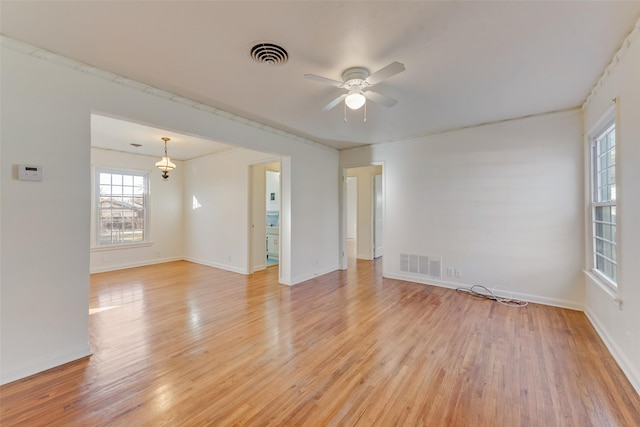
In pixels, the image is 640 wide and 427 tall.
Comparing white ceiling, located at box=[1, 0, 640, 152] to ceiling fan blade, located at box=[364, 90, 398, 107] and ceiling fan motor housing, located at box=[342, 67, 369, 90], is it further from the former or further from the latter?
ceiling fan blade, located at box=[364, 90, 398, 107]

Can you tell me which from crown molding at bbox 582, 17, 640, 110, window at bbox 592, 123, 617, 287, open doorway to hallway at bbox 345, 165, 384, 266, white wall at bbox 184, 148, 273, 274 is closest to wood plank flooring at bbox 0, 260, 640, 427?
window at bbox 592, 123, 617, 287

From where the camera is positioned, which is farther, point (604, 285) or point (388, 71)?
point (604, 285)

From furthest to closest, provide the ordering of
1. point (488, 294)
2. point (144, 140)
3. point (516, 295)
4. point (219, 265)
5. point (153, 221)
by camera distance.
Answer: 1. point (153, 221)
2. point (219, 265)
3. point (144, 140)
4. point (488, 294)
5. point (516, 295)

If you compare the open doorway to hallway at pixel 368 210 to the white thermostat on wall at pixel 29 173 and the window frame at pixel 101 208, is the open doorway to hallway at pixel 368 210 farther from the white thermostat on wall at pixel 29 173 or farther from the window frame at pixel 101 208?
the white thermostat on wall at pixel 29 173

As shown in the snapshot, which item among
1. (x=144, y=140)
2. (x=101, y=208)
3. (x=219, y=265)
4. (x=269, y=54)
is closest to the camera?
(x=269, y=54)

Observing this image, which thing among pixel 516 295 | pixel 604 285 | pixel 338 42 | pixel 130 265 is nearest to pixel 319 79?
pixel 338 42

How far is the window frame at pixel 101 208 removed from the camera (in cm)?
549

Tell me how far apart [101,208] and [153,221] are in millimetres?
995

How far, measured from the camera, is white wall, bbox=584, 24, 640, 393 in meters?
1.93

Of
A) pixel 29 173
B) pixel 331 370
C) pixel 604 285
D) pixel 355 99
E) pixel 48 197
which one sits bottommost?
pixel 331 370

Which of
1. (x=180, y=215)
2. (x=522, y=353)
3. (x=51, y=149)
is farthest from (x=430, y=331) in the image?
(x=180, y=215)

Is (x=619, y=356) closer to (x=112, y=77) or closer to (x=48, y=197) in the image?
(x=48, y=197)

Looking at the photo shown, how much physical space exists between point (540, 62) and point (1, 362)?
15.8ft

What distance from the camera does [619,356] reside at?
7.26 ft
